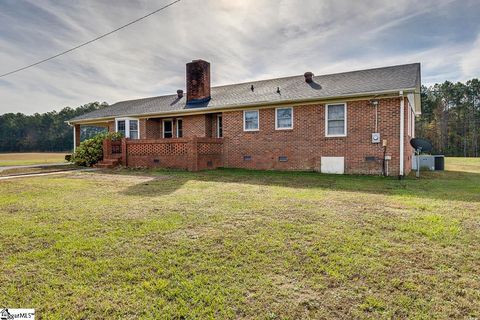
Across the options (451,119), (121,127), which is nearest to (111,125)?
(121,127)

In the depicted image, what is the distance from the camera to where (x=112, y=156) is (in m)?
14.7

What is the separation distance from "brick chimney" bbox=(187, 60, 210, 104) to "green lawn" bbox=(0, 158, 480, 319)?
12.3 meters

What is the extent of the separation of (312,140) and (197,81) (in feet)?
28.1

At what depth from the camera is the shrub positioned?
50.1ft

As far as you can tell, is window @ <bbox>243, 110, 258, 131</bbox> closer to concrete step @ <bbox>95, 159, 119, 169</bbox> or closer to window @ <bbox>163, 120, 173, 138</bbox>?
window @ <bbox>163, 120, 173, 138</bbox>

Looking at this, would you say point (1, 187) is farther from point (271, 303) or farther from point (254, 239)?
point (271, 303)

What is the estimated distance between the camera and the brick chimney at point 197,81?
17312 mm

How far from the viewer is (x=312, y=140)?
486 inches

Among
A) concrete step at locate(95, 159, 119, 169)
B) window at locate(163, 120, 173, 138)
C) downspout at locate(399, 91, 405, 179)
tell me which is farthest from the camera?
window at locate(163, 120, 173, 138)

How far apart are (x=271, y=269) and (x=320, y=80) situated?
13473 millimetres

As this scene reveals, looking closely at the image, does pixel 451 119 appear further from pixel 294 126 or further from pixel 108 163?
pixel 108 163

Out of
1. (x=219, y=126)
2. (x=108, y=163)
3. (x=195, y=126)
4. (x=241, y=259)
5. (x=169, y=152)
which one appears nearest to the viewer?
(x=241, y=259)

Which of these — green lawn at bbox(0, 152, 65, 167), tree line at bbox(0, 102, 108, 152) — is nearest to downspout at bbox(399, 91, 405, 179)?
green lawn at bbox(0, 152, 65, 167)

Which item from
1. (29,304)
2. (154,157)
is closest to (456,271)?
(29,304)
